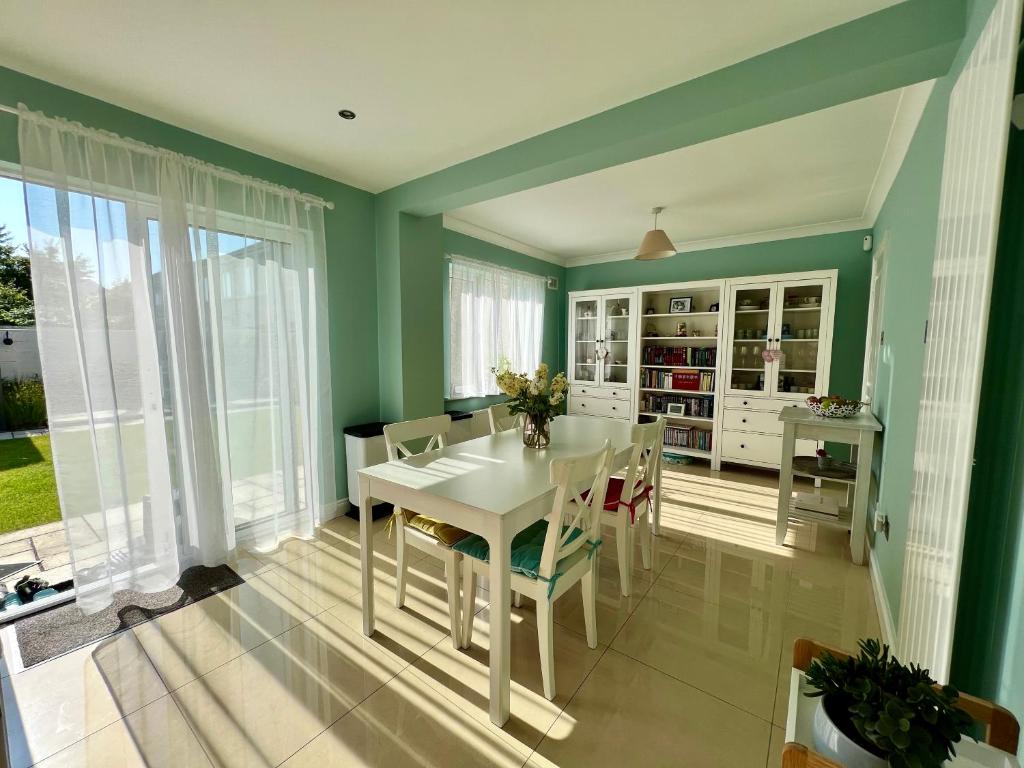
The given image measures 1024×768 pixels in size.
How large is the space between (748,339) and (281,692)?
15.0 ft

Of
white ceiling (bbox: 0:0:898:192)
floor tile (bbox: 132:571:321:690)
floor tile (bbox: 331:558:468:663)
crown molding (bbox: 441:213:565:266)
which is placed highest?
white ceiling (bbox: 0:0:898:192)

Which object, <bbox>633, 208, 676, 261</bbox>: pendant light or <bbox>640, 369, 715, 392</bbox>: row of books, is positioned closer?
<bbox>633, 208, 676, 261</bbox>: pendant light

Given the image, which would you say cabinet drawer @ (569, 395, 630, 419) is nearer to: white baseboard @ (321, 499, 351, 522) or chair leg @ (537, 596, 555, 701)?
white baseboard @ (321, 499, 351, 522)

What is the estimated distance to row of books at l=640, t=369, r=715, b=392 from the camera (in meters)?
4.57

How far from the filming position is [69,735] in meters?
1.44

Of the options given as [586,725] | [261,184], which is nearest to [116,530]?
[261,184]

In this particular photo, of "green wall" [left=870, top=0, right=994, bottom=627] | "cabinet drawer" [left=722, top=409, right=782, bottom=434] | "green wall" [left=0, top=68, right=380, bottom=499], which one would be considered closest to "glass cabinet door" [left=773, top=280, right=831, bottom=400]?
"cabinet drawer" [left=722, top=409, right=782, bottom=434]

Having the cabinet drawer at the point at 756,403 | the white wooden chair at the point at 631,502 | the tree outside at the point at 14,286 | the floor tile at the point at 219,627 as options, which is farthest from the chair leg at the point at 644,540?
the tree outside at the point at 14,286

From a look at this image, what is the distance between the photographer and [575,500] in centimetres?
165

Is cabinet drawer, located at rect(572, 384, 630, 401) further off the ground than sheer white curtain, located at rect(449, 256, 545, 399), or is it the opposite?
sheer white curtain, located at rect(449, 256, 545, 399)

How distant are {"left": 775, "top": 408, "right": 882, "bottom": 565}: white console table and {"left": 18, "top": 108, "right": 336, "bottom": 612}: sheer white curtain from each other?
3.22 m

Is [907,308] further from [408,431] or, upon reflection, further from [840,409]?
[408,431]

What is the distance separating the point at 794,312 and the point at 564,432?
292 centimetres

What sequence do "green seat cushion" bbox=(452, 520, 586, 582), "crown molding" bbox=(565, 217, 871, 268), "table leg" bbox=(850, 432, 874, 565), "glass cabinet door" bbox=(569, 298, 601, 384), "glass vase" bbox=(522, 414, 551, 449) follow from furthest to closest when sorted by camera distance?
"glass cabinet door" bbox=(569, 298, 601, 384), "crown molding" bbox=(565, 217, 871, 268), "table leg" bbox=(850, 432, 874, 565), "glass vase" bbox=(522, 414, 551, 449), "green seat cushion" bbox=(452, 520, 586, 582)
